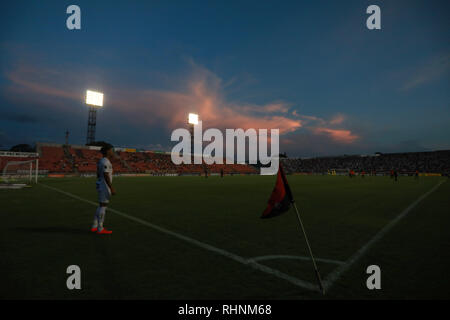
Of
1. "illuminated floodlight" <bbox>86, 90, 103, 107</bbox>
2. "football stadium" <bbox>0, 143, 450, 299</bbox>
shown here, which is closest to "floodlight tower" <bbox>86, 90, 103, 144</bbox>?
"illuminated floodlight" <bbox>86, 90, 103, 107</bbox>

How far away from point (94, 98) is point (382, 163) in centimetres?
8463

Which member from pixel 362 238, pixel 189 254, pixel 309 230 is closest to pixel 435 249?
pixel 362 238

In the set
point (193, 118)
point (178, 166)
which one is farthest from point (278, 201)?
point (193, 118)

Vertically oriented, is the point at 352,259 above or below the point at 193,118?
below

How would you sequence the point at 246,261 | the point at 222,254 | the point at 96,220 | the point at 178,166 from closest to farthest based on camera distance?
the point at 246,261, the point at 222,254, the point at 96,220, the point at 178,166

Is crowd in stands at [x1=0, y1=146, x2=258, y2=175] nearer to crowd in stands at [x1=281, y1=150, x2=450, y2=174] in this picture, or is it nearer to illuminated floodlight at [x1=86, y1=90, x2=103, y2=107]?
illuminated floodlight at [x1=86, y1=90, x2=103, y2=107]

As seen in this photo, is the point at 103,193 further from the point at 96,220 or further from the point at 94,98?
the point at 94,98

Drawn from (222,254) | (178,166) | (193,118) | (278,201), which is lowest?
(222,254)

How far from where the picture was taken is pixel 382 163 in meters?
75.2

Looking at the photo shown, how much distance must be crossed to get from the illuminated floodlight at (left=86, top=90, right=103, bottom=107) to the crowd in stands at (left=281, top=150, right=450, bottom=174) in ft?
221

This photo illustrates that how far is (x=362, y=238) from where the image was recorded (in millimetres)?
5434

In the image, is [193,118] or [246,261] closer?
[246,261]

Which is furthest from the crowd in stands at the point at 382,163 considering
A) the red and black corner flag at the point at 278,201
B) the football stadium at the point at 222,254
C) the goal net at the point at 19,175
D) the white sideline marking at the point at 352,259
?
the red and black corner flag at the point at 278,201

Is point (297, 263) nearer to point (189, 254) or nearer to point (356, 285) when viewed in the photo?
point (356, 285)
